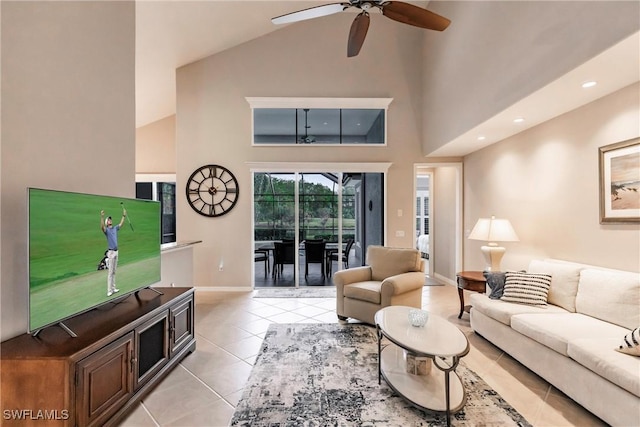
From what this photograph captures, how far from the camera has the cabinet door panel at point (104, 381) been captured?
5.41ft

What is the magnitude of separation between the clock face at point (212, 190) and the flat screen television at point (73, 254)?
9.56ft

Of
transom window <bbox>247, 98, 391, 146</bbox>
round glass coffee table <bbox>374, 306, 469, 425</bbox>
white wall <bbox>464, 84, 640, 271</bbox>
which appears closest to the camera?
round glass coffee table <bbox>374, 306, 469, 425</bbox>

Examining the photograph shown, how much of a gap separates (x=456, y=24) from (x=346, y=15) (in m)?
2.15

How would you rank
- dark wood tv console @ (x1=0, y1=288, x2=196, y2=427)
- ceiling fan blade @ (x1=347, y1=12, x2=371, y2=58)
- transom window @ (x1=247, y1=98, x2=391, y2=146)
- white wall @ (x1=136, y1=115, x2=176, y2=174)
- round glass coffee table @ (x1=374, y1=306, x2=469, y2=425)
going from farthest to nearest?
1. white wall @ (x1=136, y1=115, x2=176, y2=174)
2. transom window @ (x1=247, y1=98, x2=391, y2=146)
3. ceiling fan blade @ (x1=347, y1=12, x2=371, y2=58)
4. round glass coffee table @ (x1=374, y1=306, x2=469, y2=425)
5. dark wood tv console @ (x1=0, y1=288, x2=196, y2=427)

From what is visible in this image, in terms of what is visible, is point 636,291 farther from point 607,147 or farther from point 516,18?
point 516,18

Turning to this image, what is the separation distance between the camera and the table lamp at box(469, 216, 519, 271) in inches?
145

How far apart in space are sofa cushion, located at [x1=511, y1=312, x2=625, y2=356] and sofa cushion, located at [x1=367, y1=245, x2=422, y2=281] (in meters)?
1.31

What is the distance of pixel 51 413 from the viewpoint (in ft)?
5.08

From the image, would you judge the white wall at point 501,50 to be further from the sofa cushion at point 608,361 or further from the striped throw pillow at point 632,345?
the sofa cushion at point 608,361

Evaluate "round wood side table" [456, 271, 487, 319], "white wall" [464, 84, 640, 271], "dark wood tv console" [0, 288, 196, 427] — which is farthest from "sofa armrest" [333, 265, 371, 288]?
"white wall" [464, 84, 640, 271]

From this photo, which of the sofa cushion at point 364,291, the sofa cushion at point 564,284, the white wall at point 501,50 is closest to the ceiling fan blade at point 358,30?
the white wall at point 501,50

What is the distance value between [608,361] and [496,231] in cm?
204

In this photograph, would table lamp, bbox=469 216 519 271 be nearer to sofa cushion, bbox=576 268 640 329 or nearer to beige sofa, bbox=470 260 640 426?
beige sofa, bbox=470 260 640 426

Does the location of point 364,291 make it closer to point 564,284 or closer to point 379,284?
point 379,284
